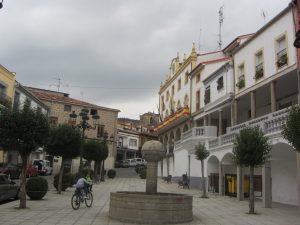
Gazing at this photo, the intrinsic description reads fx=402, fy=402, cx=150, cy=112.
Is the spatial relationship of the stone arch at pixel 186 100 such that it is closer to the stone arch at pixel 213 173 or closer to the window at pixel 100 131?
the stone arch at pixel 213 173

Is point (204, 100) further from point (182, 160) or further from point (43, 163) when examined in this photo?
point (43, 163)

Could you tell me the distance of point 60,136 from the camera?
76.4ft

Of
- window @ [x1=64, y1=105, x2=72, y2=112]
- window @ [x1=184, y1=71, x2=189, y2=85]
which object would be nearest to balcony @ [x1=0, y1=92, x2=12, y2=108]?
window @ [x1=184, y1=71, x2=189, y2=85]

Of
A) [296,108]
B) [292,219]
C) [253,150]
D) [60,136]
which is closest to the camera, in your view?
[296,108]

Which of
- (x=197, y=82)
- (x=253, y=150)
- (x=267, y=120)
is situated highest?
(x=197, y=82)

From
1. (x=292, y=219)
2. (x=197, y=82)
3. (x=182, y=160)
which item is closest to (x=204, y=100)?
(x=197, y=82)

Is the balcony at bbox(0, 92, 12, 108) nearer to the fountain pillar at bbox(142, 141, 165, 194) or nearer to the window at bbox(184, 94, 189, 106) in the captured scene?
the fountain pillar at bbox(142, 141, 165, 194)

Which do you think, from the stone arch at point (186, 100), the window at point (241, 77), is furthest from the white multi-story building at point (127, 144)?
the window at point (241, 77)

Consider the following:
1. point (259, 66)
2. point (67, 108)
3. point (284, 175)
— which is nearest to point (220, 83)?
point (259, 66)

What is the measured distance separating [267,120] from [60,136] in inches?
456

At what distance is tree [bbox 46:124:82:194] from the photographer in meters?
23.2

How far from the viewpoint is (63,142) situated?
2322 centimetres

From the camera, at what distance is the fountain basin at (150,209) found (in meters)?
12.5

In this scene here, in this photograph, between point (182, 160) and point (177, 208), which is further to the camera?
point (182, 160)
